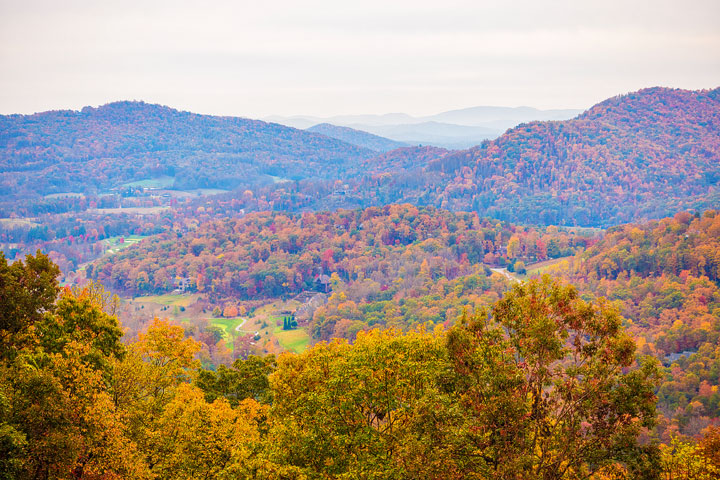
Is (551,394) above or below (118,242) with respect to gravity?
above

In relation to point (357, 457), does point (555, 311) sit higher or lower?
higher

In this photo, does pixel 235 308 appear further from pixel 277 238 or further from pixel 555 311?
pixel 555 311

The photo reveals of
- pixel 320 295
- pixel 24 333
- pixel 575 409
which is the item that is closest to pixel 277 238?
pixel 320 295

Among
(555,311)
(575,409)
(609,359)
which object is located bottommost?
(575,409)

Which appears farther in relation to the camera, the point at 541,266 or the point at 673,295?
the point at 541,266

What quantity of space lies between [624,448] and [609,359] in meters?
2.35

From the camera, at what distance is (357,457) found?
1816cm

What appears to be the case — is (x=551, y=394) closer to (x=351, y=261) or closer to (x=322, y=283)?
(x=322, y=283)

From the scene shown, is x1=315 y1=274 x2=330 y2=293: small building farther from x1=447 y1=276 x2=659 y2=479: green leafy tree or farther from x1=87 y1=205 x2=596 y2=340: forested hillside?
x1=447 y1=276 x2=659 y2=479: green leafy tree

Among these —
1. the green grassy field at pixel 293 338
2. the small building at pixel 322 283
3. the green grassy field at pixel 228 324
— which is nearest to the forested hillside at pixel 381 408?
the green grassy field at pixel 293 338

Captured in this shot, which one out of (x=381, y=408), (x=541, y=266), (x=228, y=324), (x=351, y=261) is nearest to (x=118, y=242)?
(x=351, y=261)

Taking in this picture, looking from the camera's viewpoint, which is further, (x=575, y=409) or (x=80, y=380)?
(x=80, y=380)

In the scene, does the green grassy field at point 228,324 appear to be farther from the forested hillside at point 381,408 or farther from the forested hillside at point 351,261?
the forested hillside at point 381,408

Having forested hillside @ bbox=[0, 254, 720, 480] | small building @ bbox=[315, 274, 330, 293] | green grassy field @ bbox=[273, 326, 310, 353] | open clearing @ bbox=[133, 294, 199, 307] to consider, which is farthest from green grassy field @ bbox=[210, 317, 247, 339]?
forested hillside @ bbox=[0, 254, 720, 480]
